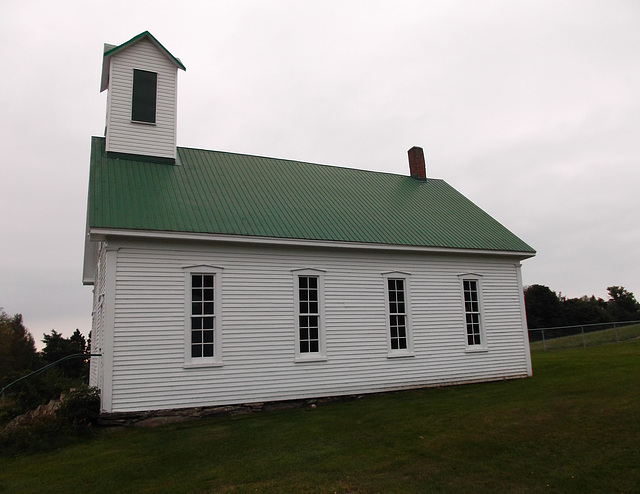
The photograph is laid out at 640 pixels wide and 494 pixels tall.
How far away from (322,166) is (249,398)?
978 cm

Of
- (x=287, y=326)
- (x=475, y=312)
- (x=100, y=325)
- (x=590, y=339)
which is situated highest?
(x=475, y=312)

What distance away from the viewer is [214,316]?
41.7ft

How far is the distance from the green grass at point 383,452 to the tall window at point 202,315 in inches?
67.8

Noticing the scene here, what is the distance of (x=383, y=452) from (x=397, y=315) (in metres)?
6.81

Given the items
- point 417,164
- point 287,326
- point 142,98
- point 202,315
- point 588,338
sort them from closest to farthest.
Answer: point 202,315, point 287,326, point 142,98, point 417,164, point 588,338

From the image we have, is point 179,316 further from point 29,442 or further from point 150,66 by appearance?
point 150,66

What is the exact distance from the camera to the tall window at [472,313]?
1642 centimetres

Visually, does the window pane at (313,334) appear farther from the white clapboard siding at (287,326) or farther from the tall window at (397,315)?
the tall window at (397,315)

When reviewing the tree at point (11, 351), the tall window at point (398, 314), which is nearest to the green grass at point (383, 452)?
the tall window at point (398, 314)

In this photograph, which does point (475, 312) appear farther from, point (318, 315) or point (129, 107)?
point (129, 107)

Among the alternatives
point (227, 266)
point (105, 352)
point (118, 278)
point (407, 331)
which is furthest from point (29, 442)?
point (407, 331)

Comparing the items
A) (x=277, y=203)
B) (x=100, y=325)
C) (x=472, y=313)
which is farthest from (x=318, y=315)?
(x=100, y=325)

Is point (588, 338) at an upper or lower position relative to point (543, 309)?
A: lower

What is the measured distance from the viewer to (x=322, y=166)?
19.5 metres
